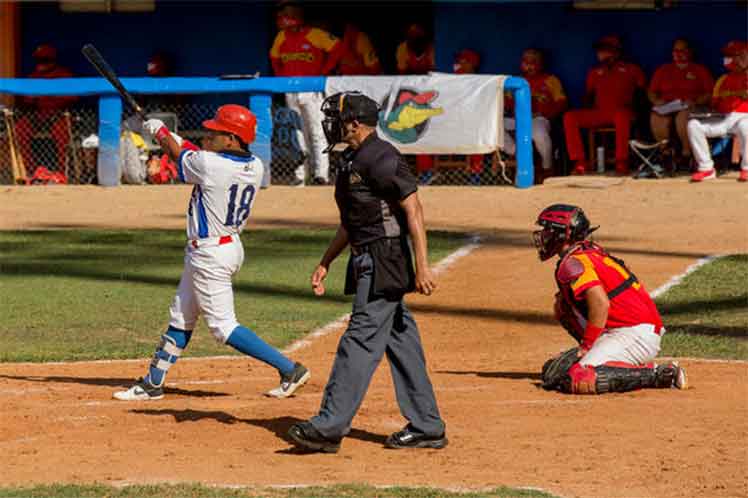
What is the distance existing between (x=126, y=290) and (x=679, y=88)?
8589 mm

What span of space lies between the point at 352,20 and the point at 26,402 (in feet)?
51.7

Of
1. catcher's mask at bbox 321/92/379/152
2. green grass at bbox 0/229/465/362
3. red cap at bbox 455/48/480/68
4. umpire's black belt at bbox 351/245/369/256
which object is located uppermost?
catcher's mask at bbox 321/92/379/152

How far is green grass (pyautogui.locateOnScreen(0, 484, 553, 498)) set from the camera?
659 cm

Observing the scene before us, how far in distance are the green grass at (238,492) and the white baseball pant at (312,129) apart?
42.4 ft

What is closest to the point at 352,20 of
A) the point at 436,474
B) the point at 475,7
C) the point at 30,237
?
the point at 475,7

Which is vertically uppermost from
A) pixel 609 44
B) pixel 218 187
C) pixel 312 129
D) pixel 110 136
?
pixel 609 44

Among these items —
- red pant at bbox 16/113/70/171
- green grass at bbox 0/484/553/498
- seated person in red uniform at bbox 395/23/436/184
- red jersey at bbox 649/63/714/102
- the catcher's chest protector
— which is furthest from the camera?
seated person in red uniform at bbox 395/23/436/184

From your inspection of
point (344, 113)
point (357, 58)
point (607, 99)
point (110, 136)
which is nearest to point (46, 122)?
point (110, 136)

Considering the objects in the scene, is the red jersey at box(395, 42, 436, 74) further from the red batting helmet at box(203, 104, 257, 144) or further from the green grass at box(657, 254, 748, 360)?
the red batting helmet at box(203, 104, 257, 144)

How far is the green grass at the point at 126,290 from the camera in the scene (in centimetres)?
1159

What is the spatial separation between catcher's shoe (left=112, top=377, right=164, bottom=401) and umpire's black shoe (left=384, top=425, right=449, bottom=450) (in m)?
1.94

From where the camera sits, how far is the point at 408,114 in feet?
63.4

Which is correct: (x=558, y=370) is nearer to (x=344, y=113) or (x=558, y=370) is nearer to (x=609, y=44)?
(x=344, y=113)

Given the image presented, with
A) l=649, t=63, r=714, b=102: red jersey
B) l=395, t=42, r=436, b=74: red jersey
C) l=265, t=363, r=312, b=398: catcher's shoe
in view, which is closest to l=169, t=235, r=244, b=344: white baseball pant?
l=265, t=363, r=312, b=398: catcher's shoe
